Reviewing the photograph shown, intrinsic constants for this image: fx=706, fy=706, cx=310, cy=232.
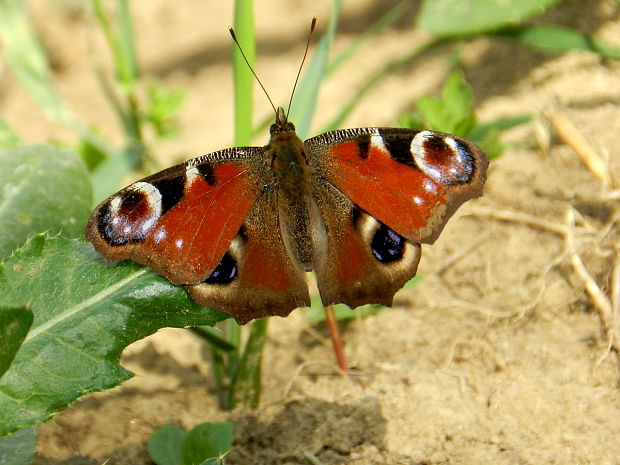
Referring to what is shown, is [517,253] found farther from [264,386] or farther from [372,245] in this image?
[264,386]

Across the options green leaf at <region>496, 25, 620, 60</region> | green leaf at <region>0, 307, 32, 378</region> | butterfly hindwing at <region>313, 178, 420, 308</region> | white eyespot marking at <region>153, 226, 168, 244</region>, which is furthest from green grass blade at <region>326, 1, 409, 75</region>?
green leaf at <region>0, 307, 32, 378</region>

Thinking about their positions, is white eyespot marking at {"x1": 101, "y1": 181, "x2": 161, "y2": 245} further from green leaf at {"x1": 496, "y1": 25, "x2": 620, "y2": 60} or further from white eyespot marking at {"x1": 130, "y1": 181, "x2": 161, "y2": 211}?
green leaf at {"x1": 496, "y1": 25, "x2": 620, "y2": 60}

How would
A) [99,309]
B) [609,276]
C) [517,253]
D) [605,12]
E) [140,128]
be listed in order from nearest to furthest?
[99,309], [609,276], [517,253], [605,12], [140,128]

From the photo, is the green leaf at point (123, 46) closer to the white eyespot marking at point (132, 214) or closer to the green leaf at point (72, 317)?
the white eyespot marking at point (132, 214)

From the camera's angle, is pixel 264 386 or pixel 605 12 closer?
pixel 264 386

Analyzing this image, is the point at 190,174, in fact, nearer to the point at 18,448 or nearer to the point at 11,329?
the point at 11,329

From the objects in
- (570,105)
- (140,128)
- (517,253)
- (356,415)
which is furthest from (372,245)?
(140,128)

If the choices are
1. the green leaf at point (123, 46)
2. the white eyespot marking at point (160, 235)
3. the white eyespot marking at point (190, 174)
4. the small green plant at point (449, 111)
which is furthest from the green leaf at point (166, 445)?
the green leaf at point (123, 46)
